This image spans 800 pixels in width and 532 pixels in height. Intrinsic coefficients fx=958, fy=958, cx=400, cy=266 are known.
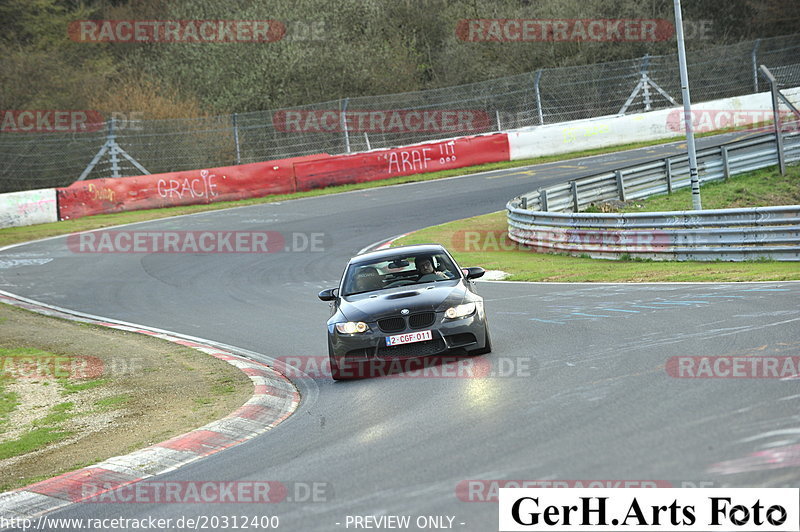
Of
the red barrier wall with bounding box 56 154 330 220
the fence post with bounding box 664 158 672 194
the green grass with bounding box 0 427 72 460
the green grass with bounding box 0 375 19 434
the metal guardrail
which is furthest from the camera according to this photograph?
the red barrier wall with bounding box 56 154 330 220

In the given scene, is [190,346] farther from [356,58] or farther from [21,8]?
[21,8]

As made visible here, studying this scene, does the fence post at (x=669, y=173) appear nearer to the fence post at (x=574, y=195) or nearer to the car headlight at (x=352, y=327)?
the fence post at (x=574, y=195)

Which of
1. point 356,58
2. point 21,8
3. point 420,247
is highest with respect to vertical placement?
point 21,8

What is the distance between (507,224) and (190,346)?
13982 millimetres

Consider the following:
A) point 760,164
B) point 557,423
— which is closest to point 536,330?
point 557,423

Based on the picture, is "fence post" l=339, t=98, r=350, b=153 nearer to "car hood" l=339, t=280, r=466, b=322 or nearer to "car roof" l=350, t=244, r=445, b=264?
"car roof" l=350, t=244, r=445, b=264

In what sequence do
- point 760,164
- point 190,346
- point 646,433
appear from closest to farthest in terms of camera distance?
point 646,433 → point 190,346 → point 760,164

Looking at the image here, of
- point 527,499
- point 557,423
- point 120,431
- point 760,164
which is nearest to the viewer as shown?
point 527,499

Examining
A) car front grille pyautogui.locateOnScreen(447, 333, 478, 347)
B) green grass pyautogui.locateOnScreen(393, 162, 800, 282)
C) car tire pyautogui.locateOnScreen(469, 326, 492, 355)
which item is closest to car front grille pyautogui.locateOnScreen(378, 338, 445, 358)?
car front grille pyautogui.locateOnScreen(447, 333, 478, 347)

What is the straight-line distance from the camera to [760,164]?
28.5m

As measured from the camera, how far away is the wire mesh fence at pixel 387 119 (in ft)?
113

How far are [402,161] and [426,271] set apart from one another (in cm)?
2454

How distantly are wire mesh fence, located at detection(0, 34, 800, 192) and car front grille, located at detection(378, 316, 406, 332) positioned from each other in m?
24.9

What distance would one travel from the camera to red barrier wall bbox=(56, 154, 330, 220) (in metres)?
31.8
